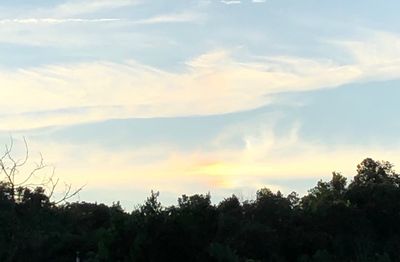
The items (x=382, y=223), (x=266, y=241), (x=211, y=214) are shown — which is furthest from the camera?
(x=382, y=223)

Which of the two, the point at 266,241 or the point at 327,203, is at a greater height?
the point at 327,203

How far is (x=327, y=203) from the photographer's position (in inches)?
2157

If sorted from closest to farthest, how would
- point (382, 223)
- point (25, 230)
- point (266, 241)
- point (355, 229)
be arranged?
point (25, 230) < point (266, 241) < point (355, 229) < point (382, 223)

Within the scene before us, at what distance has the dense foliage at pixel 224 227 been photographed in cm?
1165

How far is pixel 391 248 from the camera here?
1966 inches

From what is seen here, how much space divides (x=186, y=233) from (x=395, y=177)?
4617 cm

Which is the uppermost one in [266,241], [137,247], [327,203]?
[327,203]

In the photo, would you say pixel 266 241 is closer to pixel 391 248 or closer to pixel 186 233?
pixel 391 248

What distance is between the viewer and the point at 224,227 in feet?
151

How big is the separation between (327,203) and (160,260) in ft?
106

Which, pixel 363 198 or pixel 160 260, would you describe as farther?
Answer: pixel 363 198

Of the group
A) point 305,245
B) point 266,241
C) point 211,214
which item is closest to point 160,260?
point 211,214

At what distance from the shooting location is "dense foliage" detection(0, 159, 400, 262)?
11648 millimetres

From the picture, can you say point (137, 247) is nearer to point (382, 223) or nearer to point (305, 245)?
point (305, 245)
